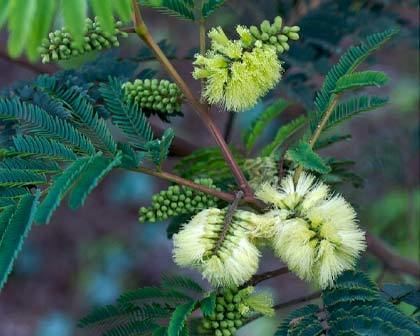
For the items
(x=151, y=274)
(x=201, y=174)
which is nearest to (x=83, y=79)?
(x=201, y=174)

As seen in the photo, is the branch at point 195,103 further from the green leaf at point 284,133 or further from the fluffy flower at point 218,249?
the green leaf at point 284,133

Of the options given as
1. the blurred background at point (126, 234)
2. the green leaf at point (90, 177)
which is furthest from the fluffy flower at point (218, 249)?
the blurred background at point (126, 234)

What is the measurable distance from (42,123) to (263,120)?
0.40 meters

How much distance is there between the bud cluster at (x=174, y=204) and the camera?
0.97 metres

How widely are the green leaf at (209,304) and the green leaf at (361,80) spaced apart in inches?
11.7

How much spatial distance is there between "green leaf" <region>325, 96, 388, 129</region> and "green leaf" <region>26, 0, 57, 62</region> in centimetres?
44

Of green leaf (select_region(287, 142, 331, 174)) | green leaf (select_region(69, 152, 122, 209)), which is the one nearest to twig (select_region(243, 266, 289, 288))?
green leaf (select_region(287, 142, 331, 174))

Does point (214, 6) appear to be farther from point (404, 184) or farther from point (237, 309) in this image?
point (404, 184)

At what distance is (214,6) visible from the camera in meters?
0.94

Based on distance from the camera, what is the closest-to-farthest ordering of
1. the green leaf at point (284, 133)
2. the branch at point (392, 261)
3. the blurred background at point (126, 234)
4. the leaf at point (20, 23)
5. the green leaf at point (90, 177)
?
the leaf at point (20, 23) < the green leaf at point (90, 177) < the green leaf at point (284, 133) < the branch at point (392, 261) < the blurred background at point (126, 234)

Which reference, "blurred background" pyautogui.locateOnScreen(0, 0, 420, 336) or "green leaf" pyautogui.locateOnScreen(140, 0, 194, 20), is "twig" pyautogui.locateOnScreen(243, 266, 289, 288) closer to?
"green leaf" pyautogui.locateOnScreen(140, 0, 194, 20)

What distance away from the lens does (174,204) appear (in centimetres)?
→ 97

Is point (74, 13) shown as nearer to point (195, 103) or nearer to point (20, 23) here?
point (20, 23)

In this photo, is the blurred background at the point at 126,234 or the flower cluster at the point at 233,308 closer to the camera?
the flower cluster at the point at 233,308
